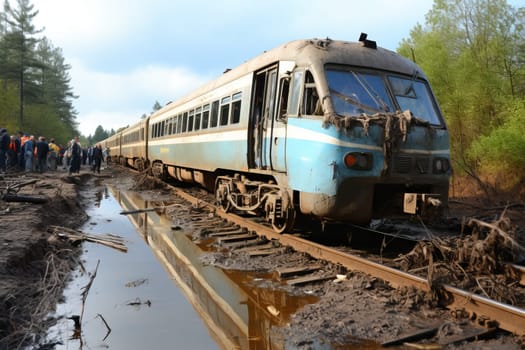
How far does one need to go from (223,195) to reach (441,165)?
15.4 ft

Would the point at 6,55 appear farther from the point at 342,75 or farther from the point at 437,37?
the point at 342,75

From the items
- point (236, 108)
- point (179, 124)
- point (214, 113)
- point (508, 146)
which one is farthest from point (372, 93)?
point (508, 146)

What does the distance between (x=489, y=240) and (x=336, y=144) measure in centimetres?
213

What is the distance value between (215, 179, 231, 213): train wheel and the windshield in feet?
11.8

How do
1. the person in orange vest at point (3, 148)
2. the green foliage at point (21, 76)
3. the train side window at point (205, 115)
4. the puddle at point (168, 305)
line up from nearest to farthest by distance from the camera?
the puddle at point (168, 305) → the train side window at point (205, 115) → the person in orange vest at point (3, 148) → the green foliage at point (21, 76)

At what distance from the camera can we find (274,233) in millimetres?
7156

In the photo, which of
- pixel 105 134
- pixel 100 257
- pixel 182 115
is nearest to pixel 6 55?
pixel 182 115

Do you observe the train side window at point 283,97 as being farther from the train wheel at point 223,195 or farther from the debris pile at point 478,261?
the debris pile at point 478,261

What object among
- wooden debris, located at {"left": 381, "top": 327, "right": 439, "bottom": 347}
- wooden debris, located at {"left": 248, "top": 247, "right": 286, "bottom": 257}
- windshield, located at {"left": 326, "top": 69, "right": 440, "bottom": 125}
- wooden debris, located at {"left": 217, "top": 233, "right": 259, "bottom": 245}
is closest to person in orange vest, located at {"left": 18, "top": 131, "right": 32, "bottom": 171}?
wooden debris, located at {"left": 217, "top": 233, "right": 259, "bottom": 245}

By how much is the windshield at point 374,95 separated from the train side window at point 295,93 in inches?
17.7

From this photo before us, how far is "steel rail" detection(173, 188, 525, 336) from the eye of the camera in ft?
11.7

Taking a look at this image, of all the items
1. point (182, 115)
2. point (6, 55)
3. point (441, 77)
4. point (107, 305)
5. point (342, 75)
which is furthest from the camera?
point (6, 55)

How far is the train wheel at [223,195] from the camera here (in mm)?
9141

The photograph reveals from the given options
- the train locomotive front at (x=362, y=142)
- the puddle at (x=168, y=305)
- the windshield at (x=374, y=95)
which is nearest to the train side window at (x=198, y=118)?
the puddle at (x=168, y=305)
